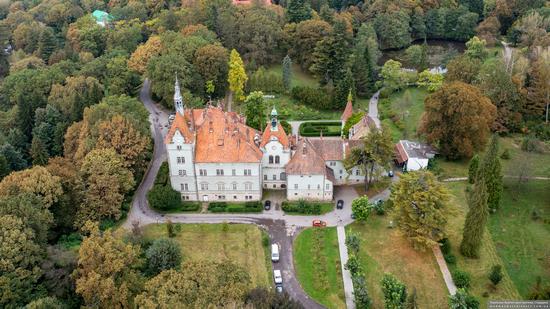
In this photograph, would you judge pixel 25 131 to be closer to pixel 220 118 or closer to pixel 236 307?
pixel 220 118

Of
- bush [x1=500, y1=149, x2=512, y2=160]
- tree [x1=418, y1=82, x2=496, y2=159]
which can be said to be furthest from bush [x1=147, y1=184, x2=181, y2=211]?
bush [x1=500, y1=149, x2=512, y2=160]

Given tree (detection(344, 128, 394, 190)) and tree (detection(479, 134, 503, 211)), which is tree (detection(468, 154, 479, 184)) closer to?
tree (detection(479, 134, 503, 211))

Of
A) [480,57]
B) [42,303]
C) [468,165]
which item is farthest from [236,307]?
[480,57]

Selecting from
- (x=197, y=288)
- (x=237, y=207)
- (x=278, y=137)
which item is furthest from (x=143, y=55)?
(x=197, y=288)

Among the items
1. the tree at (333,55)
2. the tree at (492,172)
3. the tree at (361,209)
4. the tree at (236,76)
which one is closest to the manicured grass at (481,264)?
the tree at (492,172)

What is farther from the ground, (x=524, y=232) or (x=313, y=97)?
(x=313, y=97)

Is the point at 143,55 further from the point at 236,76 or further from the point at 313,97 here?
the point at 313,97
